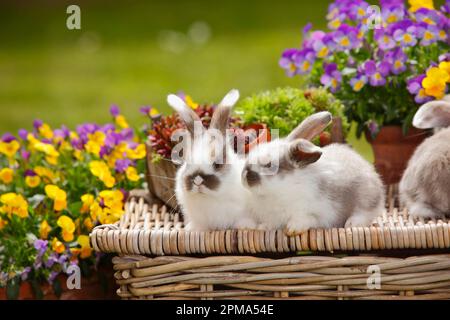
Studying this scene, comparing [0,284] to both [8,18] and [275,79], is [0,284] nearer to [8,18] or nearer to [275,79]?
[275,79]

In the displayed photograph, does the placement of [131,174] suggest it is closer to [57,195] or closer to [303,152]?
[57,195]

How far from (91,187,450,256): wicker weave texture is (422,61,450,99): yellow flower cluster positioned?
519 millimetres

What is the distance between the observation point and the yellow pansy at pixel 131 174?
10.1ft

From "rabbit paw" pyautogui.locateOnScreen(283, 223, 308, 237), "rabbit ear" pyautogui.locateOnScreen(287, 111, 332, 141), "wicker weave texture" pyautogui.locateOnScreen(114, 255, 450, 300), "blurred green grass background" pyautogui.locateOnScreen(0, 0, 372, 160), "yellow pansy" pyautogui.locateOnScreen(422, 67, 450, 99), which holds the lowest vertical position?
"wicker weave texture" pyautogui.locateOnScreen(114, 255, 450, 300)

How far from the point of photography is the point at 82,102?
5.74m

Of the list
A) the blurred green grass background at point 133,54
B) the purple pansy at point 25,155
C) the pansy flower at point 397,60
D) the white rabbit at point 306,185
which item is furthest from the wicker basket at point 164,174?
the blurred green grass background at point 133,54

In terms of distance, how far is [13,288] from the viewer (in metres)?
2.84

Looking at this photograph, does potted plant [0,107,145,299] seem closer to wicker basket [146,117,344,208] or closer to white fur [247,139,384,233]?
wicker basket [146,117,344,208]

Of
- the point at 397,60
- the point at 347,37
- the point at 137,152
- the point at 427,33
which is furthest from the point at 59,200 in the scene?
the point at 427,33

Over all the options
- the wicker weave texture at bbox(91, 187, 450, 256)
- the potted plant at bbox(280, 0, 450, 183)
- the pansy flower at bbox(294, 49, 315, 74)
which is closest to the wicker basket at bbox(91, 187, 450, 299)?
the wicker weave texture at bbox(91, 187, 450, 256)

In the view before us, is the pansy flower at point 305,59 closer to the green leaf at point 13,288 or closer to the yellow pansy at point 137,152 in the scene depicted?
the yellow pansy at point 137,152

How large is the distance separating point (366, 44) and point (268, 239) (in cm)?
111

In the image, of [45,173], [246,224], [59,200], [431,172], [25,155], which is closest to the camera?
[246,224]

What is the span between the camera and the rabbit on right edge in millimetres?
2559
